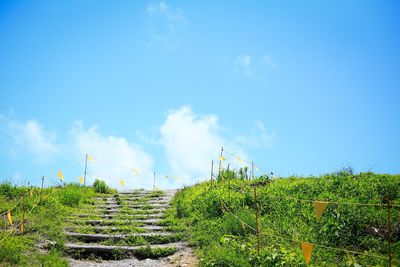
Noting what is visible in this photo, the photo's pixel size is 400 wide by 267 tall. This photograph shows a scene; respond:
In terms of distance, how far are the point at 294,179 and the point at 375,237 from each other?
6.43m

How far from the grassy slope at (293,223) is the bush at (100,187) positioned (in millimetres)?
5982

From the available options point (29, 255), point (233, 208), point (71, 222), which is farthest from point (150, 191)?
point (29, 255)

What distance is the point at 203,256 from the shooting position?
9500 mm

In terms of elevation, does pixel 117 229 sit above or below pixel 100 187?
below

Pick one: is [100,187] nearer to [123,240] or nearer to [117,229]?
[117,229]

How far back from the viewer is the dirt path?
10281mm

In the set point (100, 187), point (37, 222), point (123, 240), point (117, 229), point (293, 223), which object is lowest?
point (123, 240)

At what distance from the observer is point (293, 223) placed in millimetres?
10352

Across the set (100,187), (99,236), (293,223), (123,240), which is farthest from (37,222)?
(293,223)

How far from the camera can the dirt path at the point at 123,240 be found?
10.3 meters

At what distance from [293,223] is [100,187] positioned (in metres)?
11.4

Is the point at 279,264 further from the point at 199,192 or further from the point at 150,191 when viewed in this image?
the point at 150,191

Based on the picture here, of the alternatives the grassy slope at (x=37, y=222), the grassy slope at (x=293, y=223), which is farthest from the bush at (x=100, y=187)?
the grassy slope at (x=293, y=223)

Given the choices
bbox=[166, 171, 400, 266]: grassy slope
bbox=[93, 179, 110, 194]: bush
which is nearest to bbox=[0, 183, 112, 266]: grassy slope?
bbox=[93, 179, 110, 194]: bush
